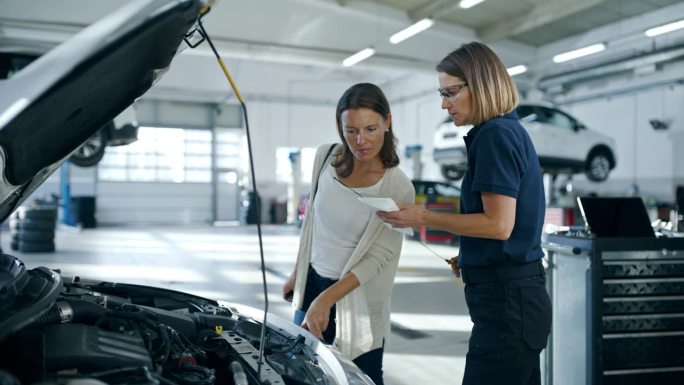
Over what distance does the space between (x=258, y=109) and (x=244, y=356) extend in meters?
15.8

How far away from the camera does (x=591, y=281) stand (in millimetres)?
2166

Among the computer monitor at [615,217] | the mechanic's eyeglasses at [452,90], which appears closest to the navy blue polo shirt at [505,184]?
the mechanic's eyeglasses at [452,90]

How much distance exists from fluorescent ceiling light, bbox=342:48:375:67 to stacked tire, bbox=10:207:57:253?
20.9 feet

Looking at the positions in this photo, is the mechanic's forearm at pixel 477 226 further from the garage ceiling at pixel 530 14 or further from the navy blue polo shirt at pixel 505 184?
the garage ceiling at pixel 530 14

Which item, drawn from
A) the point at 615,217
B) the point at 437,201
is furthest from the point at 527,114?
the point at 615,217

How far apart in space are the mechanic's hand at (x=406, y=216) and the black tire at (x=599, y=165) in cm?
958

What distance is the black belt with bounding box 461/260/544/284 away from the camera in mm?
1333

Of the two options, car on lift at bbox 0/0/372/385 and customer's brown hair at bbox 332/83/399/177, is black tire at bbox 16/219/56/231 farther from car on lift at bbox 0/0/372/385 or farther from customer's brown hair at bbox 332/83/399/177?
customer's brown hair at bbox 332/83/399/177

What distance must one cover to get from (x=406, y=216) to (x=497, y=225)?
0.85 feet

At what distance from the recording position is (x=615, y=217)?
244 cm

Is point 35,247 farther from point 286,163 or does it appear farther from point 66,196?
point 286,163

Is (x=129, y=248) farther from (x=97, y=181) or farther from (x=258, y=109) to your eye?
(x=258, y=109)

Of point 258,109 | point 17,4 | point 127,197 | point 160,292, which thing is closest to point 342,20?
point 17,4

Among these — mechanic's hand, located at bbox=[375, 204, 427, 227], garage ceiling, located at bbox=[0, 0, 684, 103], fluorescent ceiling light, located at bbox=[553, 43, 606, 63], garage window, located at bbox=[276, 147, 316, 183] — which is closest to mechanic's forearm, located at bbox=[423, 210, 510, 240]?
mechanic's hand, located at bbox=[375, 204, 427, 227]
